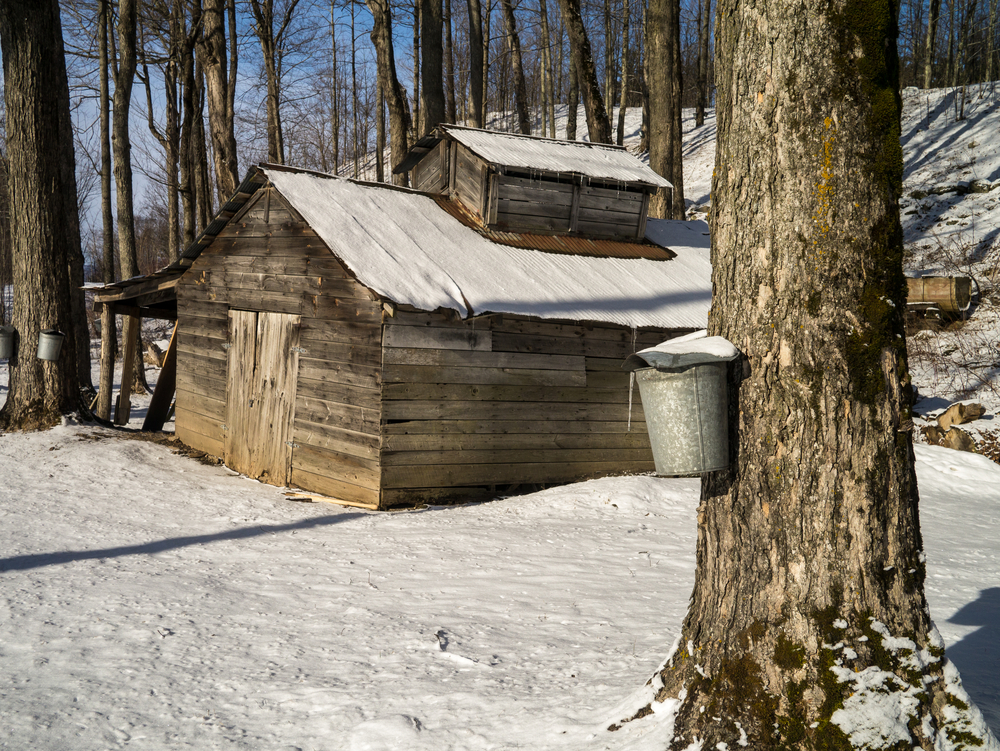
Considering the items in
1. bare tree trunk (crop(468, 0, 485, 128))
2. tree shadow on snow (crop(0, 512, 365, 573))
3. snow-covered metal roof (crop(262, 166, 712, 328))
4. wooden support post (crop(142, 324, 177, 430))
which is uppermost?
bare tree trunk (crop(468, 0, 485, 128))

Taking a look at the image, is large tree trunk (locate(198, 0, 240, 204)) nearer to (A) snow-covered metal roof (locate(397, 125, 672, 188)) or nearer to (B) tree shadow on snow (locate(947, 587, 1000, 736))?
(A) snow-covered metal roof (locate(397, 125, 672, 188))

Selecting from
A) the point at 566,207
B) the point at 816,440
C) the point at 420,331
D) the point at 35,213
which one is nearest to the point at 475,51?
the point at 566,207

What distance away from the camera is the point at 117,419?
13055 mm

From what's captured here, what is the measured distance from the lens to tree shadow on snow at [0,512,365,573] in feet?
18.8

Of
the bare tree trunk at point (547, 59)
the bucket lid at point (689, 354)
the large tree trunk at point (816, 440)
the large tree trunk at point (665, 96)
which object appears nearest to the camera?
the large tree trunk at point (816, 440)

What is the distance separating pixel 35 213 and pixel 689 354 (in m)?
11.8

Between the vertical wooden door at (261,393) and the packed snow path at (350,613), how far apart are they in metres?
0.89

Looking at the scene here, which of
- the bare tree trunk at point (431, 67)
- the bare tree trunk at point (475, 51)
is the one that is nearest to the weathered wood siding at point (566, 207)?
the bare tree trunk at point (431, 67)

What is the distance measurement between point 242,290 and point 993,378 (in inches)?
491

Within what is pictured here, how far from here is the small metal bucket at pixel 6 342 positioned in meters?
11.0

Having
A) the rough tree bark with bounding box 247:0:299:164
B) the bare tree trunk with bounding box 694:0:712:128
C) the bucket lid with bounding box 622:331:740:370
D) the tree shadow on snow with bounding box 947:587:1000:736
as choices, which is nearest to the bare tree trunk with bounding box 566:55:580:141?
the bare tree trunk with bounding box 694:0:712:128

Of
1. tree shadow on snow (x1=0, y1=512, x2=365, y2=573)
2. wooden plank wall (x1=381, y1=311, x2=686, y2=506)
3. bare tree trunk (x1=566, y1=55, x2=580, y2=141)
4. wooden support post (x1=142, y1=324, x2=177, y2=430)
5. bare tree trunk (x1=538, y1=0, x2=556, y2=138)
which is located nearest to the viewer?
tree shadow on snow (x1=0, y1=512, x2=365, y2=573)

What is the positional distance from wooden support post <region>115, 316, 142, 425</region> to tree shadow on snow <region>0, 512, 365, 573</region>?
277 inches

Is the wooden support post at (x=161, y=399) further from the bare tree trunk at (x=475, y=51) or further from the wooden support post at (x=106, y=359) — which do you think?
the bare tree trunk at (x=475, y=51)
